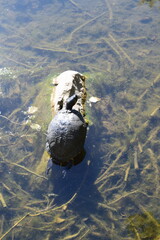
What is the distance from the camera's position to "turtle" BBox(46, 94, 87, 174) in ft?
12.0

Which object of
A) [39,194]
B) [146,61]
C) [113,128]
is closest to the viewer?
[39,194]

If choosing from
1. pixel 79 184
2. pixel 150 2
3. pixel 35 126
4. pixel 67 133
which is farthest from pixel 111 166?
pixel 150 2

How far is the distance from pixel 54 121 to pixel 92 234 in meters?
1.66

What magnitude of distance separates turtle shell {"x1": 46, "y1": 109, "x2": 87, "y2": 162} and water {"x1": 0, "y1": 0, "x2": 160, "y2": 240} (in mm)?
519

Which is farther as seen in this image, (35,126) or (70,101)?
(35,126)

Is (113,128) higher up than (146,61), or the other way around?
(146,61)

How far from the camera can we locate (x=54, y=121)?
3.79 m

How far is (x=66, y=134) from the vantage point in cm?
365

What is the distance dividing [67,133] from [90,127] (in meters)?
1.08

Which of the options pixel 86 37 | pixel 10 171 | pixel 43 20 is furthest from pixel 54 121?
pixel 43 20

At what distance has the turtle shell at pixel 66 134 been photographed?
3.66 metres

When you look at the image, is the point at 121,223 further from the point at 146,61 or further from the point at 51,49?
the point at 51,49

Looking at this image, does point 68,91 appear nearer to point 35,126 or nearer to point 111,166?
point 35,126

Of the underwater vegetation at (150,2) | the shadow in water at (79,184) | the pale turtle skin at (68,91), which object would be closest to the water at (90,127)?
the shadow in water at (79,184)
